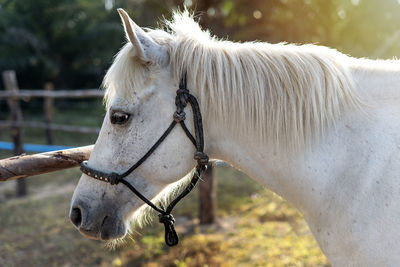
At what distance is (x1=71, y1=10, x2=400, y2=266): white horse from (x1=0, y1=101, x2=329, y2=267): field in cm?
131

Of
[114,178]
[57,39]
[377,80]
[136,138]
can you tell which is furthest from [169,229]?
[57,39]

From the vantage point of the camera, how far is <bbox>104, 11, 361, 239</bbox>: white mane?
1.41 metres

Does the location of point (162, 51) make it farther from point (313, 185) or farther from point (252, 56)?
point (313, 185)

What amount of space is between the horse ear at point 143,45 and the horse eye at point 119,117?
0.84ft

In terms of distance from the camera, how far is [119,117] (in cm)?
148

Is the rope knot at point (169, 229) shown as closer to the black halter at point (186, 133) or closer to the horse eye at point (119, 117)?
the black halter at point (186, 133)

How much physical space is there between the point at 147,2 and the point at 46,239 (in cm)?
441

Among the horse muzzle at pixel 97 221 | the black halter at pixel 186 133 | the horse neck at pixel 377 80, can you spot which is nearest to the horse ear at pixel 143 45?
the black halter at pixel 186 133

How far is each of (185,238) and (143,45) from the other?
2.90 m

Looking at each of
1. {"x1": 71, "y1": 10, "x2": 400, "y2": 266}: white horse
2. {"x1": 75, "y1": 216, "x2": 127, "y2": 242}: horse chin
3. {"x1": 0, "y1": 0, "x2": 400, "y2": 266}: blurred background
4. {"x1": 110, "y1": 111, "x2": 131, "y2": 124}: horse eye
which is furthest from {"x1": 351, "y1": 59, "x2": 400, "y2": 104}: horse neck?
{"x1": 75, "y1": 216, "x2": 127, "y2": 242}: horse chin

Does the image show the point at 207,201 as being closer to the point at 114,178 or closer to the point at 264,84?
the point at 114,178

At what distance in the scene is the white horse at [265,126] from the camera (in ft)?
4.46

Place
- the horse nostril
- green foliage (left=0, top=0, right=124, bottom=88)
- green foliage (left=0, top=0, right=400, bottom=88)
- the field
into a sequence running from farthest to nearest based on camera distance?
green foliage (left=0, top=0, right=124, bottom=88)
green foliage (left=0, top=0, right=400, bottom=88)
the field
the horse nostril

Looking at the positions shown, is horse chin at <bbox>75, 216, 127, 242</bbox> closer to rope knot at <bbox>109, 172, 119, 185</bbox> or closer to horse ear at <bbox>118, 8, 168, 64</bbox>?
rope knot at <bbox>109, 172, 119, 185</bbox>
